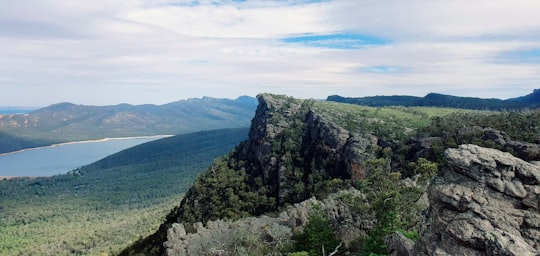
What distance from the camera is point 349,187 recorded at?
52.8 m

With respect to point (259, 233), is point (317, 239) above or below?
above

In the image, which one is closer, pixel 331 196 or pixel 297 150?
pixel 331 196

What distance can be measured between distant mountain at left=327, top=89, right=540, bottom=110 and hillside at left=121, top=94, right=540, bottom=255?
5042 cm

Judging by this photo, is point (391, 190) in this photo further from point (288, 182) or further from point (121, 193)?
point (121, 193)

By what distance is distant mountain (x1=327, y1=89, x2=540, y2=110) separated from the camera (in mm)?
137250

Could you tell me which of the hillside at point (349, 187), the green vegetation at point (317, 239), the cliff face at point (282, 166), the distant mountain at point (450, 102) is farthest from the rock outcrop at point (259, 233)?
the distant mountain at point (450, 102)

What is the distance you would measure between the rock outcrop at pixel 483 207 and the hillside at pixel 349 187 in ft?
0.15

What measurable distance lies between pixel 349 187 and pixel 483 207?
38.1m

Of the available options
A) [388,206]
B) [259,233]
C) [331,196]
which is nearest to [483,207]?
[388,206]

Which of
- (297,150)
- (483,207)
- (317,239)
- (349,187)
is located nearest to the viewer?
(483,207)

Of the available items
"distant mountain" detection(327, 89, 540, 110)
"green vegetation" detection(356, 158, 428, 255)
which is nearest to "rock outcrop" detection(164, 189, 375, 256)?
"green vegetation" detection(356, 158, 428, 255)

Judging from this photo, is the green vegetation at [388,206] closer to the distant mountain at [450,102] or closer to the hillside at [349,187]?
the hillside at [349,187]

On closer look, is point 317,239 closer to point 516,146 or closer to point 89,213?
point 516,146

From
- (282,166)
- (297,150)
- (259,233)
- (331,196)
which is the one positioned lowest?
(259,233)
